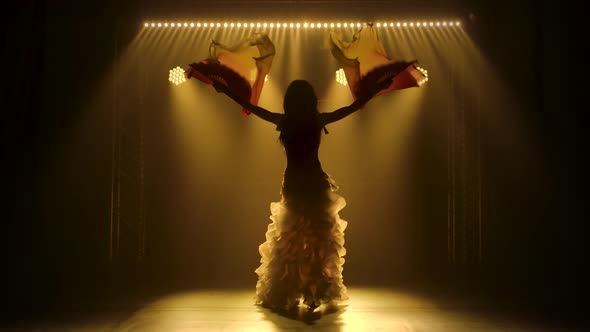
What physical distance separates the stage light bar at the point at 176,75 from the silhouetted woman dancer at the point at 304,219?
2.93 m

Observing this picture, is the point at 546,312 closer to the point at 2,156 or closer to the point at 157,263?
the point at 157,263

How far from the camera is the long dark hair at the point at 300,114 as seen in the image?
339cm

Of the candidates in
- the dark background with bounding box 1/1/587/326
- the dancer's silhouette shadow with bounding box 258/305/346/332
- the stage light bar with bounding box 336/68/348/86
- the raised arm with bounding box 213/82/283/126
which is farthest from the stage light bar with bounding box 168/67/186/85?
the dancer's silhouette shadow with bounding box 258/305/346/332

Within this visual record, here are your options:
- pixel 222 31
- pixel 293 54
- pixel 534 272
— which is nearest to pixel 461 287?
pixel 534 272

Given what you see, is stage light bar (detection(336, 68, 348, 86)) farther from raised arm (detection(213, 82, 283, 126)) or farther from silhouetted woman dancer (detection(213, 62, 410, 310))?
raised arm (detection(213, 82, 283, 126))

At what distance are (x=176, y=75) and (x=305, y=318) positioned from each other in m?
4.14

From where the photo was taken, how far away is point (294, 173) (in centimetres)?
351

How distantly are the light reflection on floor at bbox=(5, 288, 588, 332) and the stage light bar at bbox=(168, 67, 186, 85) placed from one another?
3161 mm

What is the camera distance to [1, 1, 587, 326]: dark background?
4.91m

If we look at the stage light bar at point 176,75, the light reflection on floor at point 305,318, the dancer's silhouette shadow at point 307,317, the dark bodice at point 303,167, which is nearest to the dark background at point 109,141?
the stage light bar at point 176,75

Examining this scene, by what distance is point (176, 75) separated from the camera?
6203mm

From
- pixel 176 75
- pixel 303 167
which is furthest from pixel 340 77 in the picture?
pixel 303 167

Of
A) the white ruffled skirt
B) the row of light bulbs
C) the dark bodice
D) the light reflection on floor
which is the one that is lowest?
the light reflection on floor

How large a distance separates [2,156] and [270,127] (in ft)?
10.3
